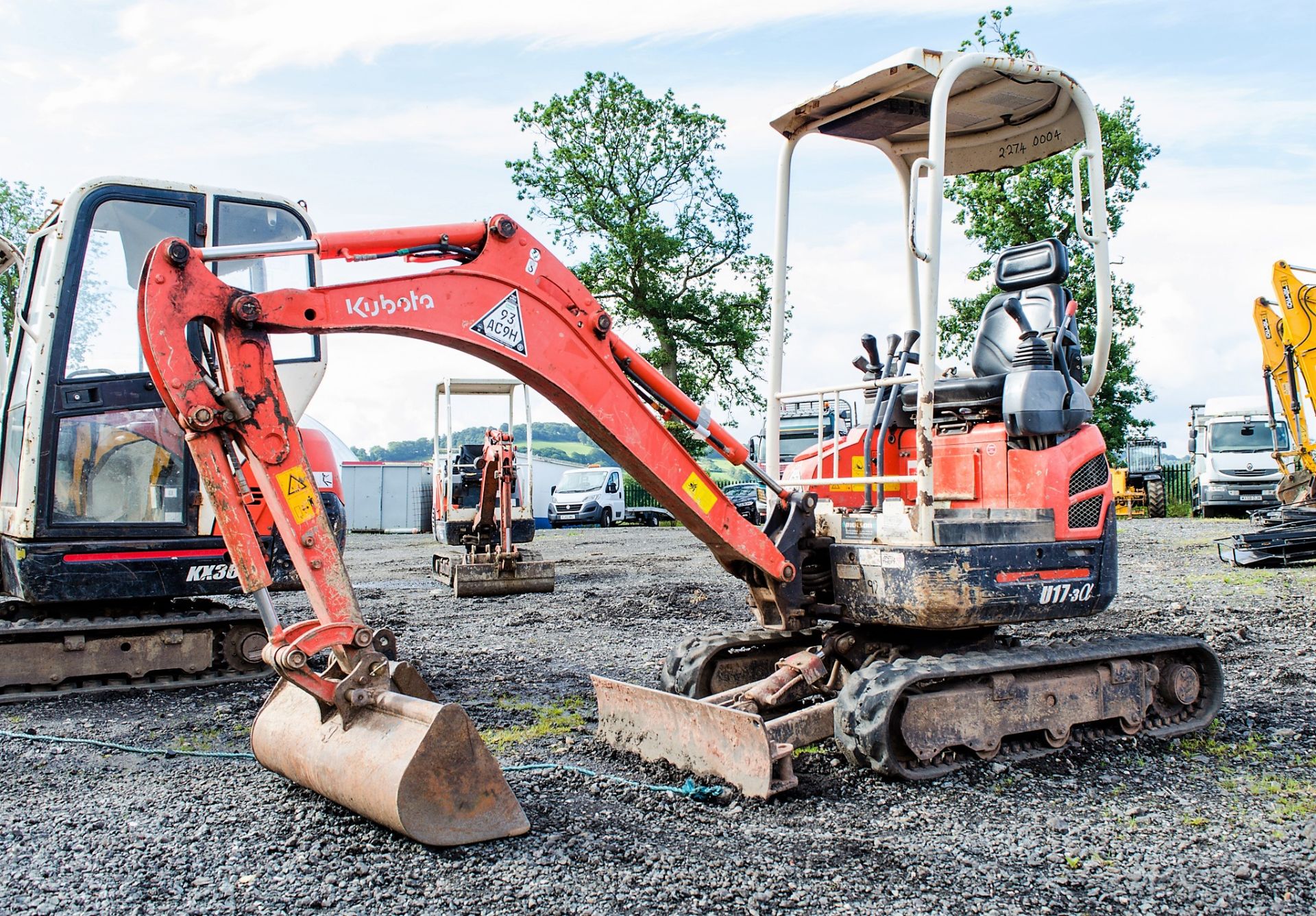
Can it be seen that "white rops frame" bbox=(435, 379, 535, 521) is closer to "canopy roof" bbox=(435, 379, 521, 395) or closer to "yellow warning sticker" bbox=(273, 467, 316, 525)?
"canopy roof" bbox=(435, 379, 521, 395)

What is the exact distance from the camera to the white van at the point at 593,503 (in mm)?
32281

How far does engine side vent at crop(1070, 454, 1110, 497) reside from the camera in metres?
5.23

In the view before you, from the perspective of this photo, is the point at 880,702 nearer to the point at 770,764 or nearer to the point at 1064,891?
the point at 770,764

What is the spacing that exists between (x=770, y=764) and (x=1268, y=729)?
3.03 metres

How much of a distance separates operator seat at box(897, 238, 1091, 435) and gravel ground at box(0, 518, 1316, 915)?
1.68 m

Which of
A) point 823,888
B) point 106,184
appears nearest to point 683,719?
point 823,888

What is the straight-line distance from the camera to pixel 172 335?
4070mm

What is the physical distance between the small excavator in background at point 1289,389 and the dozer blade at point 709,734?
35.1ft

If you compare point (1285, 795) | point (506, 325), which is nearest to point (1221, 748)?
point (1285, 795)

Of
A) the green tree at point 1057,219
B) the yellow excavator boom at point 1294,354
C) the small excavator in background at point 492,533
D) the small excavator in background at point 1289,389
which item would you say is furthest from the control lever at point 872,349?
the green tree at point 1057,219

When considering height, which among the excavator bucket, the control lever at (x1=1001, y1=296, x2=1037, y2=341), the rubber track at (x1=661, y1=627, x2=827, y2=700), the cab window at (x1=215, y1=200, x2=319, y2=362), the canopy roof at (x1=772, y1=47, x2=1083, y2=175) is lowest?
the excavator bucket

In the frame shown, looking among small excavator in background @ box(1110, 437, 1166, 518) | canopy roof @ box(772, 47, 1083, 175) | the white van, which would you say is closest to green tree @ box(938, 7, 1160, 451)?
small excavator in background @ box(1110, 437, 1166, 518)

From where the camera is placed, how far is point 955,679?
4.93 metres

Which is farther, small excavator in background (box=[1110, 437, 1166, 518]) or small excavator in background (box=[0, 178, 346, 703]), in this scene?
small excavator in background (box=[1110, 437, 1166, 518])
